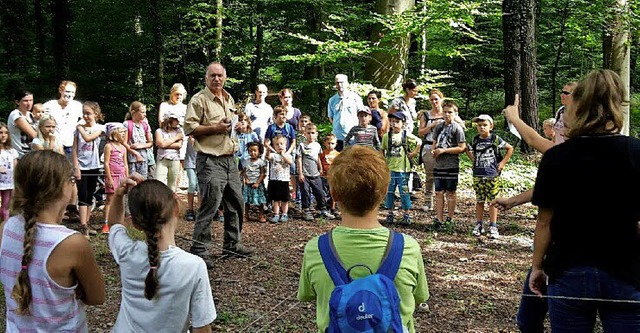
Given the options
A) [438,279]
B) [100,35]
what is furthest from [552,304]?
[100,35]

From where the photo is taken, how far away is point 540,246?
2654 mm

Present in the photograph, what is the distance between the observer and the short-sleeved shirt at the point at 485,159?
292 inches

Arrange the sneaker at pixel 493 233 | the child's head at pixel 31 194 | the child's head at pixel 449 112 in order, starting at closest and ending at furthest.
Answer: the child's head at pixel 31 194 → the sneaker at pixel 493 233 → the child's head at pixel 449 112

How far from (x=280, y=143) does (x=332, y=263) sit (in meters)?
6.59

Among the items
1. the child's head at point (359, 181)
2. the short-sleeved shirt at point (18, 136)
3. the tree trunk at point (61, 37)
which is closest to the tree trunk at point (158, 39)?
the tree trunk at point (61, 37)

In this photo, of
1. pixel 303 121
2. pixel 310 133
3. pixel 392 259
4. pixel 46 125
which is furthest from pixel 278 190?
pixel 392 259

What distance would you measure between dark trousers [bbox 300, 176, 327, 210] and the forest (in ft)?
14.1

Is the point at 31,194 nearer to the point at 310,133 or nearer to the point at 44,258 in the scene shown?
the point at 44,258

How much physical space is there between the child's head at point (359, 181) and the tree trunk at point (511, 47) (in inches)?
385

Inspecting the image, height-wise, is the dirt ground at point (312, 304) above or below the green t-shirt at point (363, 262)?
below

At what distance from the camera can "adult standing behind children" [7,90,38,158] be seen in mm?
7301

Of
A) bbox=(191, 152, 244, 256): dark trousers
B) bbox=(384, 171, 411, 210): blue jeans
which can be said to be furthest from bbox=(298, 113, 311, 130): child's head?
bbox=(191, 152, 244, 256): dark trousers

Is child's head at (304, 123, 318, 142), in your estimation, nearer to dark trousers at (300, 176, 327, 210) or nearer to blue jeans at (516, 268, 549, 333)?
dark trousers at (300, 176, 327, 210)

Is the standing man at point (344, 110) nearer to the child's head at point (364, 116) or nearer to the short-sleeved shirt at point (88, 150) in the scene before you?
the child's head at point (364, 116)
